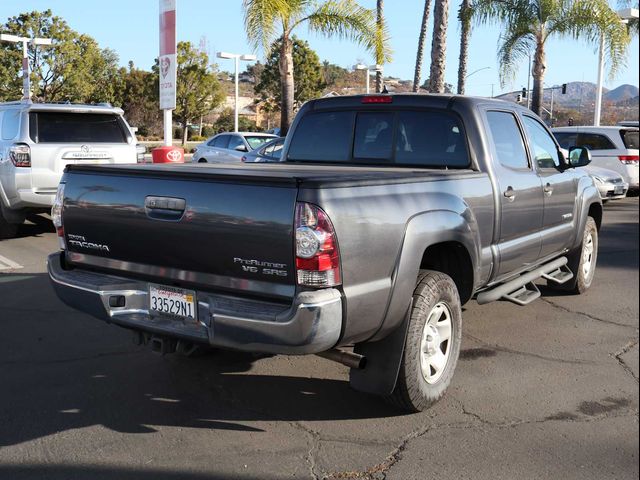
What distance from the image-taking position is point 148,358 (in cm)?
500

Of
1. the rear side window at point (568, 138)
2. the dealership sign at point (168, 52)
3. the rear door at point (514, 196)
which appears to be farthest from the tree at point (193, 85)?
the rear door at point (514, 196)

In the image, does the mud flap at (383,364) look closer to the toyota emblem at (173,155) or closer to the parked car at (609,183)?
the toyota emblem at (173,155)

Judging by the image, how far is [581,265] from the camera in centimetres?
683

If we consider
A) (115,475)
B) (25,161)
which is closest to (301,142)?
(115,475)

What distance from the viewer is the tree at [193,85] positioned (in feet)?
150

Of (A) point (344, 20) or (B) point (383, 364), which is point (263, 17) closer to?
(A) point (344, 20)

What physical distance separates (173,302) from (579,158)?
4.09 metres

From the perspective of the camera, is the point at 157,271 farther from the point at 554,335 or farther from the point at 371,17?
the point at 371,17

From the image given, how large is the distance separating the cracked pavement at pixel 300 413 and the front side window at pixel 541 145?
1.44 metres

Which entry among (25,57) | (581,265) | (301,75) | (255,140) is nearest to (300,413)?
(581,265)

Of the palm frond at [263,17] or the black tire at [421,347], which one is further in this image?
the palm frond at [263,17]

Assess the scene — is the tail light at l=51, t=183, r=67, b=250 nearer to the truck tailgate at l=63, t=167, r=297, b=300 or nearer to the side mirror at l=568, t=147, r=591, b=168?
the truck tailgate at l=63, t=167, r=297, b=300

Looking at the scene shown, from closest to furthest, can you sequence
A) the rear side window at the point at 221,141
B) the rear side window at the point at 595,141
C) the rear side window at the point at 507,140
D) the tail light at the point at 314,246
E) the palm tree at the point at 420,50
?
the tail light at the point at 314,246 → the rear side window at the point at 507,140 → the rear side window at the point at 595,141 → the rear side window at the point at 221,141 → the palm tree at the point at 420,50

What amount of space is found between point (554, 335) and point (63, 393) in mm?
3834
